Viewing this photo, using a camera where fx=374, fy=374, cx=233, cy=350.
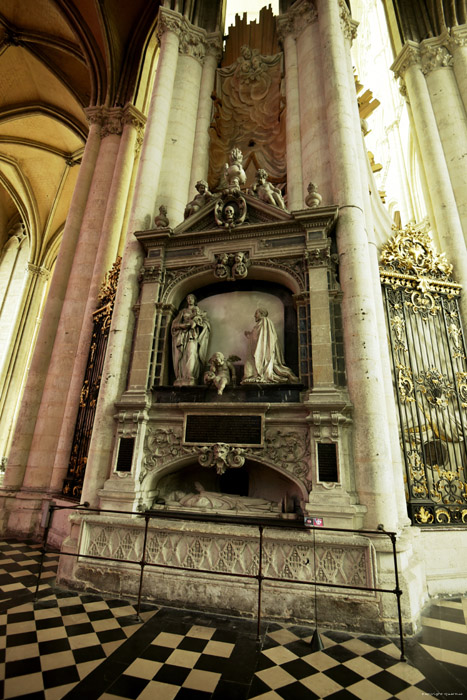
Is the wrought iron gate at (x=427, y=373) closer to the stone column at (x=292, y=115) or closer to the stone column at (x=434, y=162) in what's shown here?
the stone column at (x=434, y=162)

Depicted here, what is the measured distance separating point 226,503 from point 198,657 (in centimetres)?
222

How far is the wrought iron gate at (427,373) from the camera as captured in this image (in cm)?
621

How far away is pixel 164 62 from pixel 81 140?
967cm

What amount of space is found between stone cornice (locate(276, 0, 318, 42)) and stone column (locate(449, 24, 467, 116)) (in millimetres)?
4100

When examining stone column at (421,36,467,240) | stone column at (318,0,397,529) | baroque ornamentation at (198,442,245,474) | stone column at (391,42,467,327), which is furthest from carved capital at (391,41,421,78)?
baroque ornamentation at (198,442,245,474)

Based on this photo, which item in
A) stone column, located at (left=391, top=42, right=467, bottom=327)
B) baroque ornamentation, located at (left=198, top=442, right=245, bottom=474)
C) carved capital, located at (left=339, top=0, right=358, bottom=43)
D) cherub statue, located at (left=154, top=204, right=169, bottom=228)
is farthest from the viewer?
carved capital, located at (left=339, top=0, right=358, bottom=43)

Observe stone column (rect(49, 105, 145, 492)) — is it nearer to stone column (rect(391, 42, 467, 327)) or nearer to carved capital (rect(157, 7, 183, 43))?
carved capital (rect(157, 7, 183, 43))

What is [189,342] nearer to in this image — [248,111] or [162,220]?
[162,220]

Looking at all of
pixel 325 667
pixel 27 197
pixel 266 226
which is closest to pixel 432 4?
pixel 266 226

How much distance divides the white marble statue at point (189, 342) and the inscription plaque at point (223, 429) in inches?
27.1

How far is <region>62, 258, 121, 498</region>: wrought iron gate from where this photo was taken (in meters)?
7.93

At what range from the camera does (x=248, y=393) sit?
19.1ft

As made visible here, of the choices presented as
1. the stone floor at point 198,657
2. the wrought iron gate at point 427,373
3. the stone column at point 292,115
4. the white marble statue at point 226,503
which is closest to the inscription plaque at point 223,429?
the white marble statue at point 226,503

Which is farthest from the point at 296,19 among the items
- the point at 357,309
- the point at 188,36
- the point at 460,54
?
the point at 357,309
